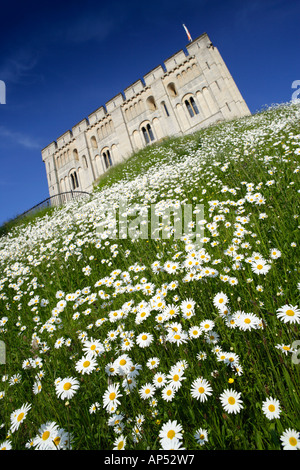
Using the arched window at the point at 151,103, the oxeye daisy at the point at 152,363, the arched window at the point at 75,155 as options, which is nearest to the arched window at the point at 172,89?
the arched window at the point at 151,103

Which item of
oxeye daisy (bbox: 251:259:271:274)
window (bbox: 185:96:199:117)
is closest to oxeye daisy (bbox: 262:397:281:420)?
oxeye daisy (bbox: 251:259:271:274)

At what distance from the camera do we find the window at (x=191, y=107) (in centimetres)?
2581

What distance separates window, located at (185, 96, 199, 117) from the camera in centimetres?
2581

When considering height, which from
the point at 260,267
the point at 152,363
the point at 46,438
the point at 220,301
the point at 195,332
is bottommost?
the point at 46,438

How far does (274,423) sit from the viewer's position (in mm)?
1002

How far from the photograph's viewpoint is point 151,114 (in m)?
28.0

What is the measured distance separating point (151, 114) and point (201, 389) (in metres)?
31.7

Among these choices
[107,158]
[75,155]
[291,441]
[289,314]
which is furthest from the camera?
[75,155]

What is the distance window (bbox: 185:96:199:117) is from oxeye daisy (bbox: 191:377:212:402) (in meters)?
29.4

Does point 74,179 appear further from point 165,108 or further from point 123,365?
point 123,365

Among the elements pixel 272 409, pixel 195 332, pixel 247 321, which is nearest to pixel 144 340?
pixel 195 332
